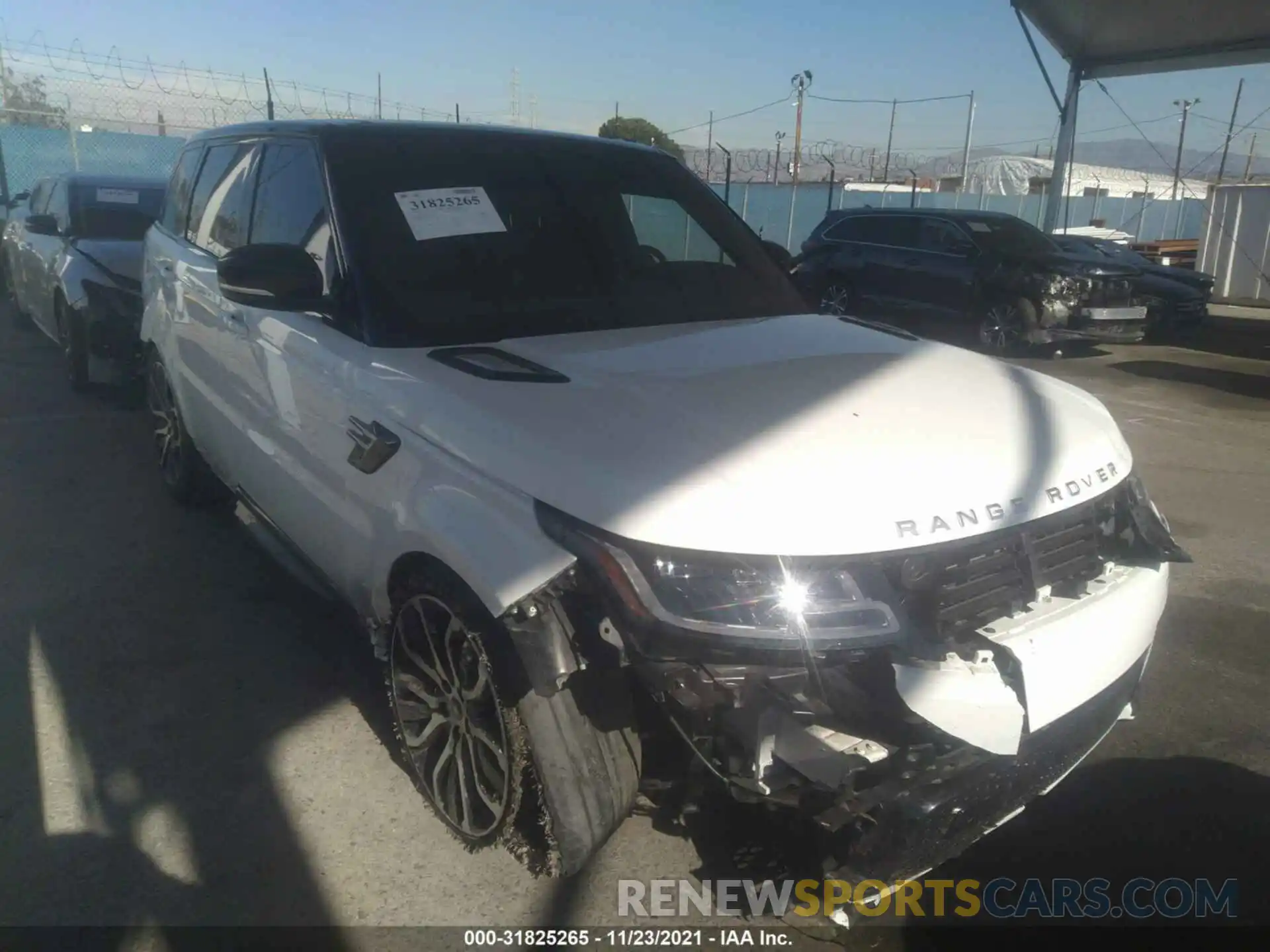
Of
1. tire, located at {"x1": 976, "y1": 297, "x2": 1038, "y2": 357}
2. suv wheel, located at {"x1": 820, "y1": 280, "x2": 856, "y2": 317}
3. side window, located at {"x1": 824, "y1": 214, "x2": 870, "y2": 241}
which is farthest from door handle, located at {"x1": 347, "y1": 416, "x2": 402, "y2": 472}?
side window, located at {"x1": 824, "y1": 214, "x2": 870, "y2": 241}

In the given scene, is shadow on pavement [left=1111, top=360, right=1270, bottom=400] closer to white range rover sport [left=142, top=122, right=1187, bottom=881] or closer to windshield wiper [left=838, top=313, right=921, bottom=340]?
windshield wiper [left=838, top=313, right=921, bottom=340]

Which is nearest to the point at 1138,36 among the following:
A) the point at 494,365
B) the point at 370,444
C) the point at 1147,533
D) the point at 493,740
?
the point at 1147,533

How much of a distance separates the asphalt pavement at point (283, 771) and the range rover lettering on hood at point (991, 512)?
770 mm

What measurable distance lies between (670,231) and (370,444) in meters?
1.82

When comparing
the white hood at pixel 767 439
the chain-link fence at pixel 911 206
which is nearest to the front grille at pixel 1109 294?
the chain-link fence at pixel 911 206

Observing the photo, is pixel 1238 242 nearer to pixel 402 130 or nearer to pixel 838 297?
pixel 838 297

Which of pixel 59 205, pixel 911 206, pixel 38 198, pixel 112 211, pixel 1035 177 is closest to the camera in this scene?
pixel 112 211

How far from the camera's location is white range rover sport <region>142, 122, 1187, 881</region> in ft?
6.62

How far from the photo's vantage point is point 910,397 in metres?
2.63

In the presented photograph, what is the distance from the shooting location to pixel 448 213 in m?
3.18

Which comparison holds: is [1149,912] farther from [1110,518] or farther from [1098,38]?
[1098,38]

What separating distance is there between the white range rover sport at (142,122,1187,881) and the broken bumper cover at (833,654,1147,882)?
1 centimetres

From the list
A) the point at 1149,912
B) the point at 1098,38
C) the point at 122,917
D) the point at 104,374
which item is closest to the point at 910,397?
the point at 1149,912

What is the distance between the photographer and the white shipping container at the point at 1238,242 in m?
17.0
